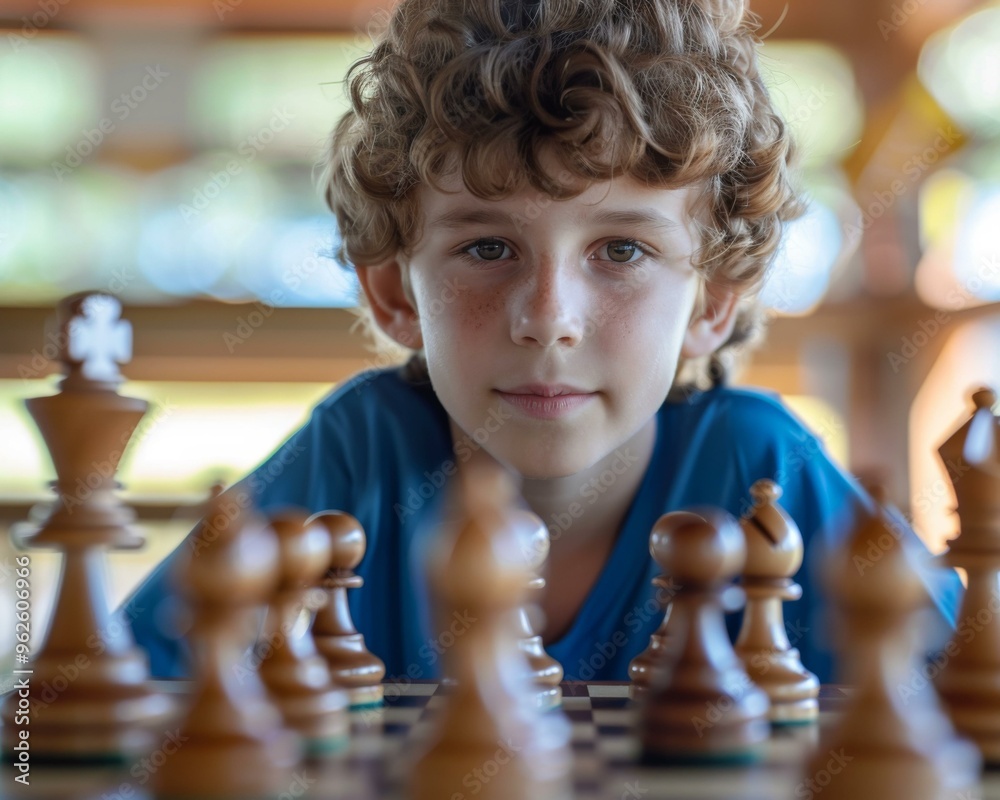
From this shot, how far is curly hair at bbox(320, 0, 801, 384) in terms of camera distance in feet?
3.87

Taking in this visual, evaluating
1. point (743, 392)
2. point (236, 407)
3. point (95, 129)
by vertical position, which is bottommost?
point (743, 392)

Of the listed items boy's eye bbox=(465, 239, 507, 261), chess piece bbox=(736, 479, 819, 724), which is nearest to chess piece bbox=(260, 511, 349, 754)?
chess piece bbox=(736, 479, 819, 724)

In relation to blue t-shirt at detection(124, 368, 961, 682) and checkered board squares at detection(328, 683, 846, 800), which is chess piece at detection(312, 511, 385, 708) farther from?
blue t-shirt at detection(124, 368, 961, 682)

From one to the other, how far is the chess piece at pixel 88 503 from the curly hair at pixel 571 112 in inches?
22.5

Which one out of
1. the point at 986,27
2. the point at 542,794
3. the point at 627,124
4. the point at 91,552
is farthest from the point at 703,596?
the point at 986,27

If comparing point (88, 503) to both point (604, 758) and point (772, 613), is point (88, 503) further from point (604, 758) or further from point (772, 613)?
point (772, 613)

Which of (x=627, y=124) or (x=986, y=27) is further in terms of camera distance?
(x=986, y=27)

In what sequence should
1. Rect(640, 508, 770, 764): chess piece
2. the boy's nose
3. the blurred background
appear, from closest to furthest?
Rect(640, 508, 770, 764): chess piece → the boy's nose → the blurred background

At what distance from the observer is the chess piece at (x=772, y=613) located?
2.44 feet

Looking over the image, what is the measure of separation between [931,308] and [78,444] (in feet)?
11.8

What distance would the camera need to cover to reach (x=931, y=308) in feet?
12.5

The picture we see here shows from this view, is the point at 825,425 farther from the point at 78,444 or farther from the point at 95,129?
the point at 78,444

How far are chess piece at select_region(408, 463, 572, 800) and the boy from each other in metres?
0.54

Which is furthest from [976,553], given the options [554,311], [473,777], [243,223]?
[243,223]
